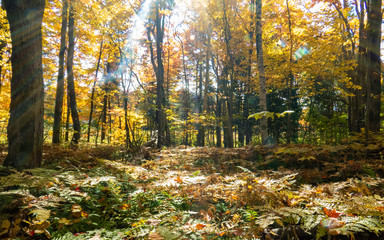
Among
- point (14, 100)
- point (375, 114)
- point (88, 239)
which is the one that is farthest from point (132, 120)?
point (375, 114)

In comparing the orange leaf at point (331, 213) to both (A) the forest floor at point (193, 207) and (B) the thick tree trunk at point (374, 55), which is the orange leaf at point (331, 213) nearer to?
(A) the forest floor at point (193, 207)

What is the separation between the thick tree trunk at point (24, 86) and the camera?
323 centimetres

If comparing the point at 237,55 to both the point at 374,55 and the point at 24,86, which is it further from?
the point at 24,86

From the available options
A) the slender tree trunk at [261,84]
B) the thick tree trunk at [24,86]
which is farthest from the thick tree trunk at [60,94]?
the slender tree trunk at [261,84]

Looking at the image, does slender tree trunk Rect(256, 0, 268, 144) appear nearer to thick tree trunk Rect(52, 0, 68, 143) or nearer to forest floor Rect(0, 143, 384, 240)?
forest floor Rect(0, 143, 384, 240)

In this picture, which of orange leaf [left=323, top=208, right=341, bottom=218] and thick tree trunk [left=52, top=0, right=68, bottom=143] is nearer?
orange leaf [left=323, top=208, right=341, bottom=218]

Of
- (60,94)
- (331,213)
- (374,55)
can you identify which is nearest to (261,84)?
(374,55)

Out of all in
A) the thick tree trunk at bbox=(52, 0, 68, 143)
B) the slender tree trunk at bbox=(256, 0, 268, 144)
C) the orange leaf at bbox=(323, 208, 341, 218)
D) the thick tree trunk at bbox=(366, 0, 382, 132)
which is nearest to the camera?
the orange leaf at bbox=(323, 208, 341, 218)

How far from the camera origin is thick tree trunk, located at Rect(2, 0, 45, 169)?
323 cm

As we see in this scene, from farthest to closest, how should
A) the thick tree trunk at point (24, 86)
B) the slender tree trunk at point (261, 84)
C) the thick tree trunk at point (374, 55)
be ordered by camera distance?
the slender tree trunk at point (261, 84)
the thick tree trunk at point (374, 55)
the thick tree trunk at point (24, 86)

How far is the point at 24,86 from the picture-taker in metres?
3.34

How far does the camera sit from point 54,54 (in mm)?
11281

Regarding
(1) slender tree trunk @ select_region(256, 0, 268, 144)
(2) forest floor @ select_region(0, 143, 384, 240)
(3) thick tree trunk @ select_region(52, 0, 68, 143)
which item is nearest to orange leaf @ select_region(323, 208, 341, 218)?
(2) forest floor @ select_region(0, 143, 384, 240)

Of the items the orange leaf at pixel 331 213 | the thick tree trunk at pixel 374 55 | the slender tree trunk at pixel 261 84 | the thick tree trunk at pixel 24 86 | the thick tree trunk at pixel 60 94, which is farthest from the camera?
the thick tree trunk at pixel 60 94
